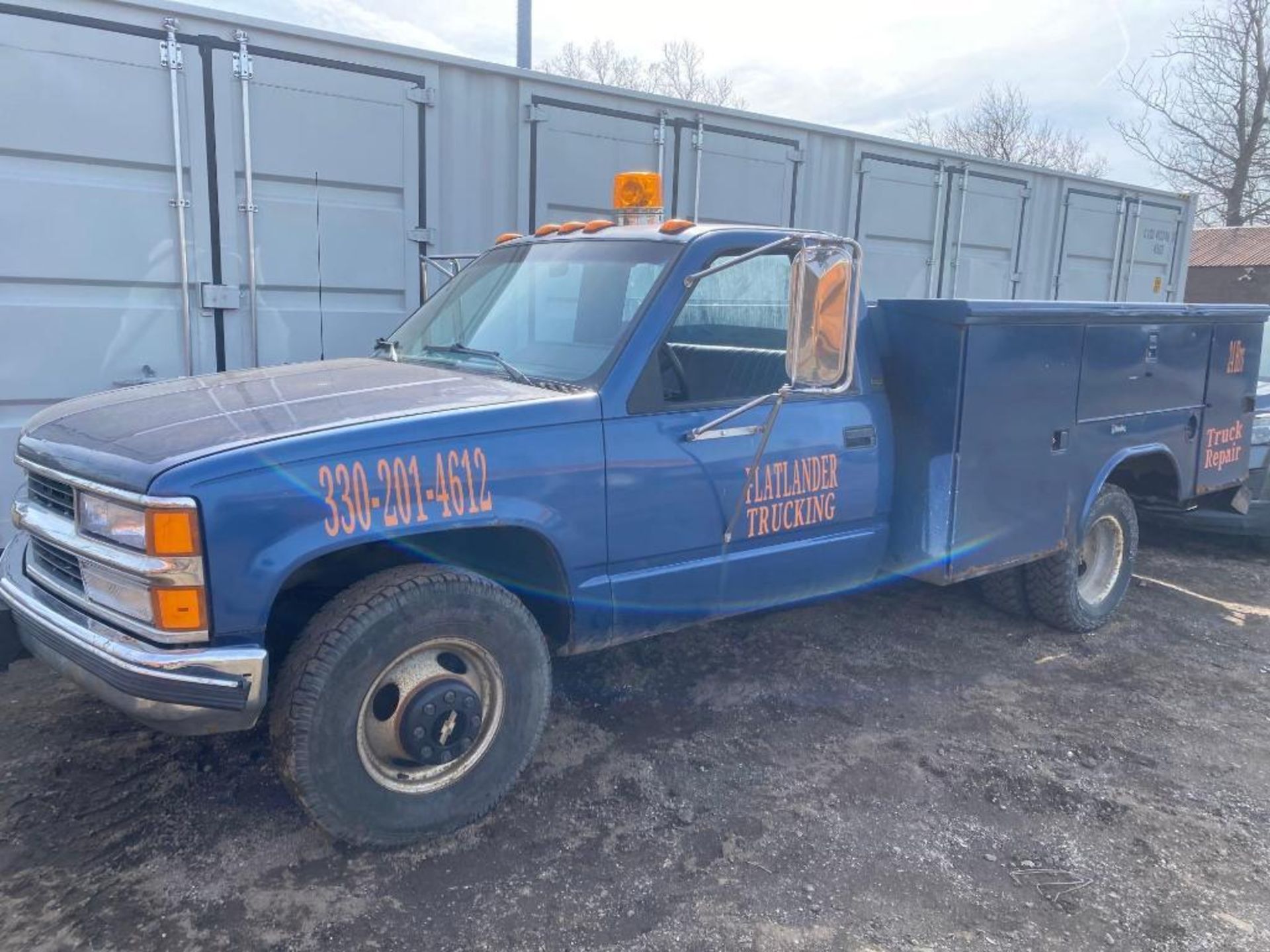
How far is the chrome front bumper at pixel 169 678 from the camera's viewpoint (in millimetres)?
2631

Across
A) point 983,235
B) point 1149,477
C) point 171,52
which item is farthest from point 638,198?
point 983,235

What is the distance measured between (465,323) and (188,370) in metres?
1.77

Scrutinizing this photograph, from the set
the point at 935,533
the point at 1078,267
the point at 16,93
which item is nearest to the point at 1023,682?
the point at 935,533

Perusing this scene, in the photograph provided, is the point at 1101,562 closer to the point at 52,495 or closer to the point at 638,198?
the point at 638,198

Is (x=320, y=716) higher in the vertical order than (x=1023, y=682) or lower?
higher

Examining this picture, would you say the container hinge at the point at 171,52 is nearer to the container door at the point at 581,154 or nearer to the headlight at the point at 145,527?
the container door at the point at 581,154

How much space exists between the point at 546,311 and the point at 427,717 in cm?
158

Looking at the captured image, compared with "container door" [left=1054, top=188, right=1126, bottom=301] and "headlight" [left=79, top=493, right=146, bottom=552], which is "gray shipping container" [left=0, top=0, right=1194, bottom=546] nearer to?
"headlight" [left=79, top=493, right=146, bottom=552]

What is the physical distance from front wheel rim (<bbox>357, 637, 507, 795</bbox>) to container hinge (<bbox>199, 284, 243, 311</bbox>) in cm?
269

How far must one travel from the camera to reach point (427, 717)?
303cm

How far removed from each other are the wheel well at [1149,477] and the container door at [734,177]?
2.77m

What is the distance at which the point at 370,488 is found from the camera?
285 cm

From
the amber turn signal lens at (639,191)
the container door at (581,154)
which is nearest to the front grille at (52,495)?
the amber turn signal lens at (639,191)

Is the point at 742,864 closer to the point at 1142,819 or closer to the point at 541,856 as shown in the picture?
the point at 541,856
